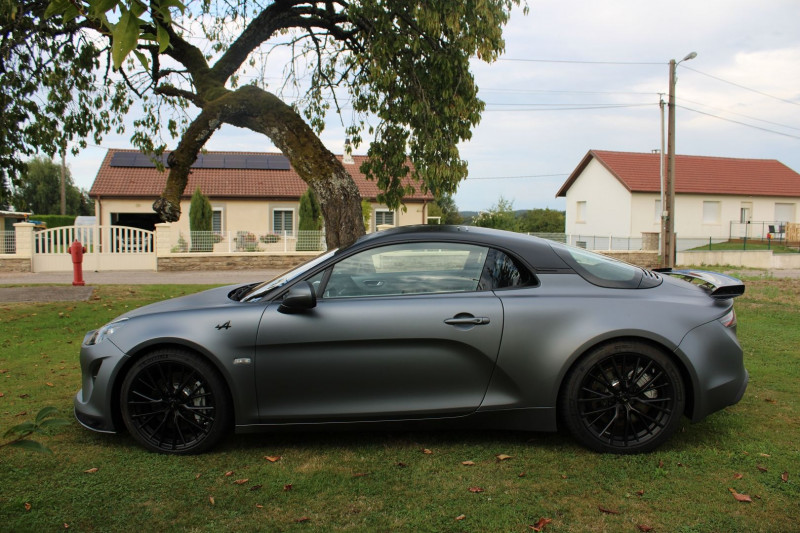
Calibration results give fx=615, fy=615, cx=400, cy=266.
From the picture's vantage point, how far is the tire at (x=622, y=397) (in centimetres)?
372

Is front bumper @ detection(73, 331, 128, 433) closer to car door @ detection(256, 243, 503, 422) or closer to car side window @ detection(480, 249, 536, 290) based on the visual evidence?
car door @ detection(256, 243, 503, 422)

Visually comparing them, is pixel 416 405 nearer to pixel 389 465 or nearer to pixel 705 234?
pixel 389 465

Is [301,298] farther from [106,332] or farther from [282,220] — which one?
[282,220]

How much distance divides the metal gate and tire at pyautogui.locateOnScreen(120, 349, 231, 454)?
18802 millimetres

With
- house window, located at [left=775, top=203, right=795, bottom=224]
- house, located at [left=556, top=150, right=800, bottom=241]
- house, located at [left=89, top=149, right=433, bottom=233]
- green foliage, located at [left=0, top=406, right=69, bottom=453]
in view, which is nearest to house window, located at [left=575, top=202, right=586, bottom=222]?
house, located at [left=556, top=150, right=800, bottom=241]

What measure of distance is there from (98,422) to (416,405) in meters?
2.01

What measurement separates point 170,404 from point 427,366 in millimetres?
1602

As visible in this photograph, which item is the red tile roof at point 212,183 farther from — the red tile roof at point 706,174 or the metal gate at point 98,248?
the red tile roof at point 706,174

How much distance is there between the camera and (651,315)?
3.75 meters

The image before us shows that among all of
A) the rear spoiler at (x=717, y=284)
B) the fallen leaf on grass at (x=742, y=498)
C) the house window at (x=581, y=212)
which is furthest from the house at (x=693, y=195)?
the fallen leaf on grass at (x=742, y=498)

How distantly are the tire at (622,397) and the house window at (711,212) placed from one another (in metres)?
35.9

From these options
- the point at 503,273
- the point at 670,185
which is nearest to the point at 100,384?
the point at 503,273

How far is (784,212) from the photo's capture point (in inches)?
1458

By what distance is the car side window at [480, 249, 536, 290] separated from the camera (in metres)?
3.92
